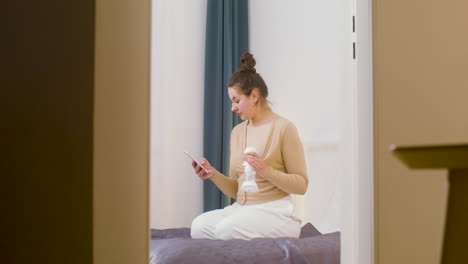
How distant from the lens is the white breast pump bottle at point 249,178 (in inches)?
106

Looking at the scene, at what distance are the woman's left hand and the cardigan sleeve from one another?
36 mm

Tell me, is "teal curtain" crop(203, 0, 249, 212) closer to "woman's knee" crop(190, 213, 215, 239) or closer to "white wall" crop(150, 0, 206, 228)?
"white wall" crop(150, 0, 206, 228)

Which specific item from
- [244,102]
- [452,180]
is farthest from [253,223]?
[452,180]

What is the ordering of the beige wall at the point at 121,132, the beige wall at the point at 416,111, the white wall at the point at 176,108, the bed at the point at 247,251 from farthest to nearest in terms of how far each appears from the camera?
the white wall at the point at 176,108 → the bed at the point at 247,251 → the beige wall at the point at 416,111 → the beige wall at the point at 121,132

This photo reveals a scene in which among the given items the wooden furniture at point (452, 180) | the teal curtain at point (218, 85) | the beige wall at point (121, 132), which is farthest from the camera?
the teal curtain at point (218, 85)

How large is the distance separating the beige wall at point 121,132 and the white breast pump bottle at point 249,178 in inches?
55.6

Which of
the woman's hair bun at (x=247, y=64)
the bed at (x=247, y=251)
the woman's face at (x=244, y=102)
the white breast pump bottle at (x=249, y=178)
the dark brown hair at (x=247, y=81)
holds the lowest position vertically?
the bed at (x=247, y=251)

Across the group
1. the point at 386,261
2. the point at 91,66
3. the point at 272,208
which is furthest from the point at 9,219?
the point at 272,208

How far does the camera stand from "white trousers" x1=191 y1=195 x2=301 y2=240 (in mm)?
2609

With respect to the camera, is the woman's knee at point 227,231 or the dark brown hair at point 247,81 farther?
the dark brown hair at point 247,81

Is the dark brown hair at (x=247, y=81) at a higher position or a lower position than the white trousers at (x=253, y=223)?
higher

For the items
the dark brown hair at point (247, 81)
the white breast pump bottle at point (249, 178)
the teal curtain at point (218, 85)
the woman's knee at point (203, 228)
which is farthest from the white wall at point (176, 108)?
the white breast pump bottle at point (249, 178)

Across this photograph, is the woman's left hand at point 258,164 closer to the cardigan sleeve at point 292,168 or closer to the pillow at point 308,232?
the cardigan sleeve at point 292,168

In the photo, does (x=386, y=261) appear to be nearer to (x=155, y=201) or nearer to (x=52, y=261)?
(x=52, y=261)
